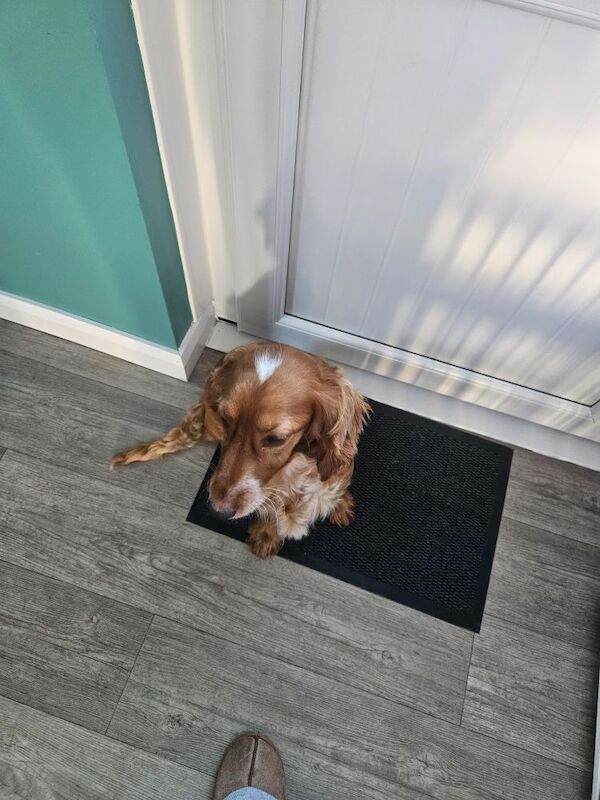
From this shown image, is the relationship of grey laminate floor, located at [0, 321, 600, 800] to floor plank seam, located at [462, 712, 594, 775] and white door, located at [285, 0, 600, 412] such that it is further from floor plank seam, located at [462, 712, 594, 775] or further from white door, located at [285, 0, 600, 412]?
white door, located at [285, 0, 600, 412]

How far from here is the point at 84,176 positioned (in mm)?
1084

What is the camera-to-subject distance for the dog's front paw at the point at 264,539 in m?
1.50

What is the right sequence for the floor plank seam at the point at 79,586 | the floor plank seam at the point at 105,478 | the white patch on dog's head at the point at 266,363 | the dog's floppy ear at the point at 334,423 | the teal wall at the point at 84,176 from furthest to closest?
the floor plank seam at the point at 105,478
the floor plank seam at the point at 79,586
the dog's floppy ear at the point at 334,423
the white patch on dog's head at the point at 266,363
the teal wall at the point at 84,176

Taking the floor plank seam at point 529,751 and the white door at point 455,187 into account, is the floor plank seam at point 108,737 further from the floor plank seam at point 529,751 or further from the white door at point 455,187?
the white door at point 455,187

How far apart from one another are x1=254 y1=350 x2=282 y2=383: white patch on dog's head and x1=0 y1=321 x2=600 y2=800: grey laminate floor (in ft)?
2.03

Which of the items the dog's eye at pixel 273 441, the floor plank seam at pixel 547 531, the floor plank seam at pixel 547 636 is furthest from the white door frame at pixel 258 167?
the floor plank seam at pixel 547 636

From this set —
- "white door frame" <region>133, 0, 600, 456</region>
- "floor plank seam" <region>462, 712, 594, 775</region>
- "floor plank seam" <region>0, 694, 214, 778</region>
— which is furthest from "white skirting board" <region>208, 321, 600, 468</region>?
"floor plank seam" <region>0, 694, 214, 778</region>

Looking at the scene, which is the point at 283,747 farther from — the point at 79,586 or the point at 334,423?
the point at 334,423

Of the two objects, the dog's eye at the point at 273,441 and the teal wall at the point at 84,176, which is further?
the dog's eye at the point at 273,441

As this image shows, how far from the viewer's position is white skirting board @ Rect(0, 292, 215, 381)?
1667mm

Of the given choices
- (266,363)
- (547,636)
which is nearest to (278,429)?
(266,363)

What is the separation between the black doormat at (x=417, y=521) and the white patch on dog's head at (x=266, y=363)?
63 centimetres

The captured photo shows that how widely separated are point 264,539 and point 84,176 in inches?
Answer: 42.2

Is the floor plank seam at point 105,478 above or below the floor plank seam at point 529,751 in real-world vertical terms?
above
